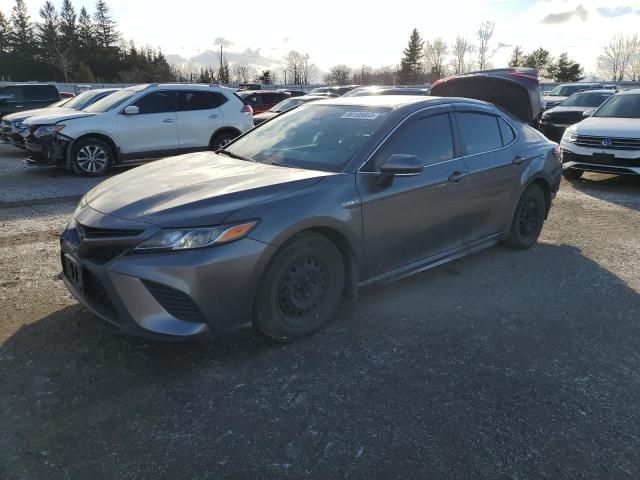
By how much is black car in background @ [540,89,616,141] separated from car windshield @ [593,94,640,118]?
3406 mm

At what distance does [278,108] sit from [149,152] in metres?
6.92

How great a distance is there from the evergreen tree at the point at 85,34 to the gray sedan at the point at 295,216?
74908 millimetres

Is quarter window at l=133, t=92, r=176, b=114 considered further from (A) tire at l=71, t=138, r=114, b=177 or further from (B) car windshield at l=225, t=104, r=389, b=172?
(B) car windshield at l=225, t=104, r=389, b=172

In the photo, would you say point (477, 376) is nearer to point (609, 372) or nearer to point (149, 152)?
point (609, 372)

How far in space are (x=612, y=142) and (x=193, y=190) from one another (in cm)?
827

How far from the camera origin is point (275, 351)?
3.37 m

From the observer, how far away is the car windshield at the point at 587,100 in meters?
15.8

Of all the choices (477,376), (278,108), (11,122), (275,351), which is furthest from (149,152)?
(477,376)

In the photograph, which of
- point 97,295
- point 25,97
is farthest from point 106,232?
point 25,97

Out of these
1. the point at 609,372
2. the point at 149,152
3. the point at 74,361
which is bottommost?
the point at 609,372

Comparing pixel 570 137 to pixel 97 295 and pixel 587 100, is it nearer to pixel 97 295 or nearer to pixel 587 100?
pixel 587 100

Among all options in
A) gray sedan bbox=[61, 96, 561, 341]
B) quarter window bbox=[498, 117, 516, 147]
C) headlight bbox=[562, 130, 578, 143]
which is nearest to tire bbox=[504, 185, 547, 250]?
gray sedan bbox=[61, 96, 561, 341]

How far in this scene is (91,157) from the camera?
9703mm

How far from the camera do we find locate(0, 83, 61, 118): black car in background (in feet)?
58.2
